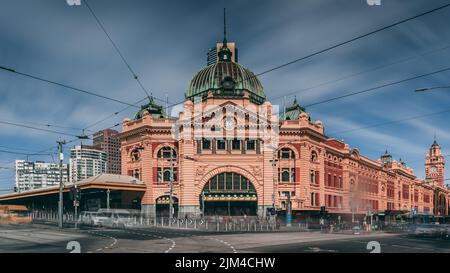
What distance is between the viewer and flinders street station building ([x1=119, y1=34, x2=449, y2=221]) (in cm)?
6750

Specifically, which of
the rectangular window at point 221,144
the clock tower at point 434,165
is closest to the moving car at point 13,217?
the rectangular window at point 221,144

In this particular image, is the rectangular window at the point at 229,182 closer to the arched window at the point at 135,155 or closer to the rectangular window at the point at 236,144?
the rectangular window at the point at 236,144

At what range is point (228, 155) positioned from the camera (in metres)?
68.6

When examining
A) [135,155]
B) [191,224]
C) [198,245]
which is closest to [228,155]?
[191,224]

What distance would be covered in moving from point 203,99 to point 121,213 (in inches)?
1064

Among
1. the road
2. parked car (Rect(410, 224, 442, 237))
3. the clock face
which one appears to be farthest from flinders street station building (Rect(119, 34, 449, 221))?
the road

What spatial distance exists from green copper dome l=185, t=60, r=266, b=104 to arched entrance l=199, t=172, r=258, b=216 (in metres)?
15.2

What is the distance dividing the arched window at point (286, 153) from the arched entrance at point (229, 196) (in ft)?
26.3

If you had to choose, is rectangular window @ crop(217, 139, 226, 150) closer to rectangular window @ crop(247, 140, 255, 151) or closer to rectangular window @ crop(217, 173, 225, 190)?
rectangular window @ crop(247, 140, 255, 151)

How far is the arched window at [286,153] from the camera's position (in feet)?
237
